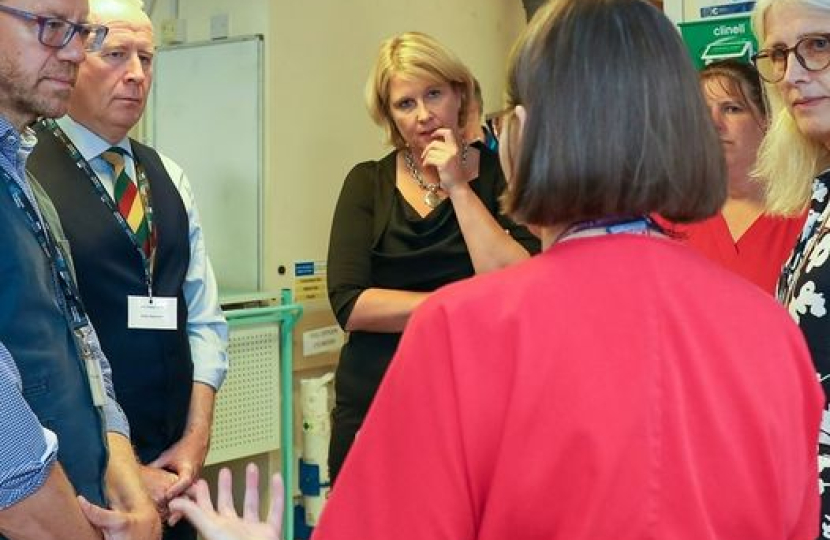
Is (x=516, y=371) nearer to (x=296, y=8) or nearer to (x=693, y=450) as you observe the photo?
(x=693, y=450)

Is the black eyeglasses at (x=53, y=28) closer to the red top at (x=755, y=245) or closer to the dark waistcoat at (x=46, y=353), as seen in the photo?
the dark waistcoat at (x=46, y=353)

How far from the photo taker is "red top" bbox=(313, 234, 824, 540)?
947 millimetres

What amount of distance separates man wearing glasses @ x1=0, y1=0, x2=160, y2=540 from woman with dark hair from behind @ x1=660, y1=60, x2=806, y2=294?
4.36 feet

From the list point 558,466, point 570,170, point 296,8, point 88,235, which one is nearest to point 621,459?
point 558,466

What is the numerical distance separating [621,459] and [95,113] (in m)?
1.65

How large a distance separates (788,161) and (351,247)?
1.18 m

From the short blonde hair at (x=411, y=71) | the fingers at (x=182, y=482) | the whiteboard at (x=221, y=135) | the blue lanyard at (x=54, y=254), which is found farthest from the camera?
the whiteboard at (x=221, y=135)

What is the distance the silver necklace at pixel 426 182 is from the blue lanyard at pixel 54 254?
1.23 metres

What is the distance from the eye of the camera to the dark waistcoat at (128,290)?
204 centimetres

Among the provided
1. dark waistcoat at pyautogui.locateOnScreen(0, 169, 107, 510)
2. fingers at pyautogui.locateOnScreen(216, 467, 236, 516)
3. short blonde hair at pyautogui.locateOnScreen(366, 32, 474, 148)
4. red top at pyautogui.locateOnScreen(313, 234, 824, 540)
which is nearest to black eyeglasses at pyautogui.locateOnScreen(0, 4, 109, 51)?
dark waistcoat at pyautogui.locateOnScreen(0, 169, 107, 510)

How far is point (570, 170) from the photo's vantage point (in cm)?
99

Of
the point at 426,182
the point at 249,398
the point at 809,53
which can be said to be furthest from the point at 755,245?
the point at 249,398

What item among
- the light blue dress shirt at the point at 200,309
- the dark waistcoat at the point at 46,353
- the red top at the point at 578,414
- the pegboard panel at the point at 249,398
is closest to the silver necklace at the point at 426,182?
the light blue dress shirt at the point at 200,309

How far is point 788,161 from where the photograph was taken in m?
1.84
